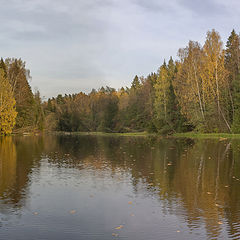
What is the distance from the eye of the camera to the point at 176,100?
5825 cm

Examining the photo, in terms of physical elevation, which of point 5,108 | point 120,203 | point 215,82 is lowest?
point 120,203

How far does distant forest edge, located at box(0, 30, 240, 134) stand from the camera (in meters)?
46.5

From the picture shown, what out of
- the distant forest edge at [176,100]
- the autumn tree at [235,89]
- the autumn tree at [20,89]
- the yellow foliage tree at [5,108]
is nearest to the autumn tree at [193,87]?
the distant forest edge at [176,100]

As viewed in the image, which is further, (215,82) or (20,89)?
(20,89)

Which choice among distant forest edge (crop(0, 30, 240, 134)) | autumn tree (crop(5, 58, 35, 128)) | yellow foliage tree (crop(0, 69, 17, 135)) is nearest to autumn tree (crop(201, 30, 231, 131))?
distant forest edge (crop(0, 30, 240, 134))

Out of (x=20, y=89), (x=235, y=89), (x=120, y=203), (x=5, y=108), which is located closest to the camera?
(x=120, y=203)

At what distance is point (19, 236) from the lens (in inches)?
231

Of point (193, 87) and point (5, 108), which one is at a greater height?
point (193, 87)

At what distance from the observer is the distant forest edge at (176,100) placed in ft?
153

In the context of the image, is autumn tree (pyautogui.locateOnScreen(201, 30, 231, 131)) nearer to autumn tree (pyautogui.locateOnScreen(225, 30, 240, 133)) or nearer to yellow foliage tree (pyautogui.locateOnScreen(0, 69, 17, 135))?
autumn tree (pyautogui.locateOnScreen(225, 30, 240, 133))

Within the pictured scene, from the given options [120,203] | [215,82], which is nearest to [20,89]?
[215,82]

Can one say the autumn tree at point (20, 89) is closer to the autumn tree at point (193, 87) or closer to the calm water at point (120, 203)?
the autumn tree at point (193, 87)

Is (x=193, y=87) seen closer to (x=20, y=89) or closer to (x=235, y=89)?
(x=235, y=89)

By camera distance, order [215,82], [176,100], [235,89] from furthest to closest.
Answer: [176,100] < [215,82] < [235,89]
